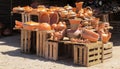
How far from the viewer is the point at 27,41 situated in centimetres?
922

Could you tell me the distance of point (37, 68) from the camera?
755cm

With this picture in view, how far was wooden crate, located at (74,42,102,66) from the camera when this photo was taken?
306 inches

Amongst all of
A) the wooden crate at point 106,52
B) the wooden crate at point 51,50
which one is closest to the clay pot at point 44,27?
the wooden crate at point 51,50

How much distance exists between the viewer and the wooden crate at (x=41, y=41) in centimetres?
856

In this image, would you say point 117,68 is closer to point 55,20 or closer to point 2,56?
point 55,20

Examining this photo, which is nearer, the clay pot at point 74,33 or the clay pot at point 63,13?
the clay pot at point 74,33

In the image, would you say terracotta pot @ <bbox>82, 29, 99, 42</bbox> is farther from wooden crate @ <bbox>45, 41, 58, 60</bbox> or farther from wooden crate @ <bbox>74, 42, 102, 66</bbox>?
wooden crate @ <bbox>45, 41, 58, 60</bbox>

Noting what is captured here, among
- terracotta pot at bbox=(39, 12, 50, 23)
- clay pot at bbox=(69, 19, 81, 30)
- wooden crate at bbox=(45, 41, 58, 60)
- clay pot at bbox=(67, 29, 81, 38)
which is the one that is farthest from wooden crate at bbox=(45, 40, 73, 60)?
terracotta pot at bbox=(39, 12, 50, 23)

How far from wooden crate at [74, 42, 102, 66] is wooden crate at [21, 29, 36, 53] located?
173 centimetres

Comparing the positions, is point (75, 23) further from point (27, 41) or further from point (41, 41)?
point (27, 41)

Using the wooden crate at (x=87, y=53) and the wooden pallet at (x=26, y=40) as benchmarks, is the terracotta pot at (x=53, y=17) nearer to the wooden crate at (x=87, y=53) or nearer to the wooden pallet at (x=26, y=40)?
the wooden pallet at (x=26, y=40)

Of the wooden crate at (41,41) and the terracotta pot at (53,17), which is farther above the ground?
the terracotta pot at (53,17)

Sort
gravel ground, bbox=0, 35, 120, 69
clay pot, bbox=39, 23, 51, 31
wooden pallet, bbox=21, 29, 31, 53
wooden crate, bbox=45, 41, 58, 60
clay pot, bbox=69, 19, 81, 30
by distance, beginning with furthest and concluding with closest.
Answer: wooden pallet, bbox=21, 29, 31, 53 → clay pot, bbox=39, 23, 51, 31 → wooden crate, bbox=45, 41, 58, 60 → clay pot, bbox=69, 19, 81, 30 → gravel ground, bbox=0, 35, 120, 69

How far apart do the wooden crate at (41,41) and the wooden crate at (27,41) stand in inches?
18.2
